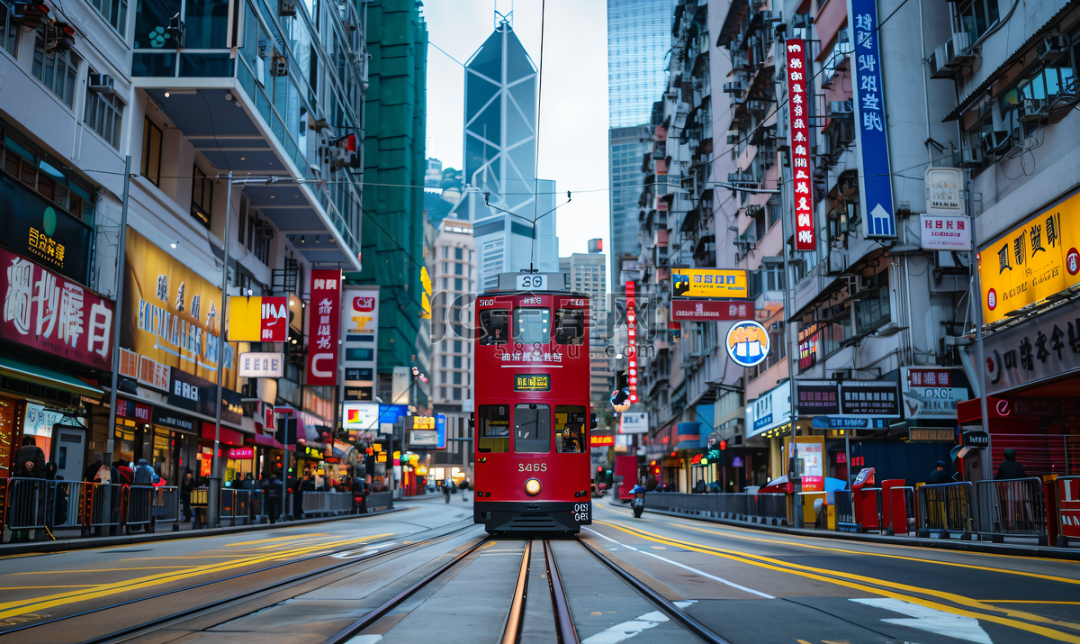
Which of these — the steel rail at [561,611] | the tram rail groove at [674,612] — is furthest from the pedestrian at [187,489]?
the tram rail groove at [674,612]

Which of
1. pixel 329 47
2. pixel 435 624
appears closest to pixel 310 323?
→ pixel 329 47

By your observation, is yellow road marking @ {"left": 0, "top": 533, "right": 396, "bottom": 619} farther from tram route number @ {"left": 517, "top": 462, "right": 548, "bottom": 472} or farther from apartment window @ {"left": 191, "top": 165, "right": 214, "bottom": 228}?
apartment window @ {"left": 191, "top": 165, "right": 214, "bottom": 228}

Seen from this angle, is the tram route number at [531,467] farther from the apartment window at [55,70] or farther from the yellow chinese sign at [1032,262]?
the apartment window at [55,70]

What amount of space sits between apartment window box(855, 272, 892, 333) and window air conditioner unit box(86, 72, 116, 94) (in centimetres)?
2337

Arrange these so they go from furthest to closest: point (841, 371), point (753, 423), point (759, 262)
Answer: point (759, 262), point (753, 423), point (841, 371)

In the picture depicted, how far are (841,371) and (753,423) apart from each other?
7299 millimetres

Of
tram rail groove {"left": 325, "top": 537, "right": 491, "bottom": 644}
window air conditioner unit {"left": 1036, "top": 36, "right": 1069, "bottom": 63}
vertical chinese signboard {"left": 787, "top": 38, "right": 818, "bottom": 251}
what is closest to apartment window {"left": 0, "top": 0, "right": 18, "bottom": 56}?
tram rail groove {"left": 325, "top": 537, "right": 491, "bottom": 644}

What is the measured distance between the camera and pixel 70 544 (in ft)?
52.9

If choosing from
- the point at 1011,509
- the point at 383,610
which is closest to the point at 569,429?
the point at 1011,509

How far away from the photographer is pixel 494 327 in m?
20.4

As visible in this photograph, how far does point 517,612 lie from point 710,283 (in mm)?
23492

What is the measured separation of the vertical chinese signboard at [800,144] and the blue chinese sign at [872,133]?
2.09 m

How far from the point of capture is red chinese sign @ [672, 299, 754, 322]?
28500mm

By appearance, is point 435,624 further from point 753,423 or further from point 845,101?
point 753,423
